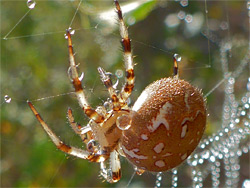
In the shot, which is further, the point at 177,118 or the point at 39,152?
the point at 39,152

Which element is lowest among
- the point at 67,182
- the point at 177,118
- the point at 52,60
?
the point at 67,182

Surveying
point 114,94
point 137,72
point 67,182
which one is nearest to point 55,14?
point 137,72

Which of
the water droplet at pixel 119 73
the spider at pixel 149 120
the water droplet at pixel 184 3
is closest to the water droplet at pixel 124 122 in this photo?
the spider at pixel 149 120

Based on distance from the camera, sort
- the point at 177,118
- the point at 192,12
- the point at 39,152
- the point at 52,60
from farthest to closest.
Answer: the point at 192,12
the point at 52,60
the point at 39,152
the point at 177,118

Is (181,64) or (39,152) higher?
(181,64)

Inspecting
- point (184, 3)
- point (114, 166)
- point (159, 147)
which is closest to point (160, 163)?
point (159, 147)

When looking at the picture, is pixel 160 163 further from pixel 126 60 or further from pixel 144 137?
pixel 126 60

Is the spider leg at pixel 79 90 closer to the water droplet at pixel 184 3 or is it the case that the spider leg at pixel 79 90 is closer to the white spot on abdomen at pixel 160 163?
the white spot on abdomen at pixel 160 163

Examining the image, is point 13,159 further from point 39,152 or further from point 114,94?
point 114,94
